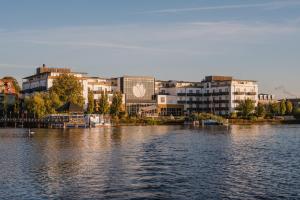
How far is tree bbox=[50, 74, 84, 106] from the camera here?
176000mm

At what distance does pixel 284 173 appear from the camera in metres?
46.2

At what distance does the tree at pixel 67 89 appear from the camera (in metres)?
176

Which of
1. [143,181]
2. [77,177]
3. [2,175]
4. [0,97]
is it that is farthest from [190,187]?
[0,97]

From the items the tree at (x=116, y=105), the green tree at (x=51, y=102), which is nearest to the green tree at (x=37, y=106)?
the green tree at (x=51, y=102)

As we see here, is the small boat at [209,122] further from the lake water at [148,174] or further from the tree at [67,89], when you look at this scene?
the lake water at [148,174]

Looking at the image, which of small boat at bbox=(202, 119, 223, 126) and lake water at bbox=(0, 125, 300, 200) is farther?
small boat at bbox=(202, 119, 223, 126)

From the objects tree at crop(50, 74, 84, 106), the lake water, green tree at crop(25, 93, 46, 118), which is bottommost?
the lake water

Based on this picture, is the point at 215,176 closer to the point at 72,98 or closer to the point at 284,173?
the point at 284,173

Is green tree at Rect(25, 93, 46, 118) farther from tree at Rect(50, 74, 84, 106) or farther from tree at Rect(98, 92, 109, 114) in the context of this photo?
tree at Rect(98, 92, 109, 114)

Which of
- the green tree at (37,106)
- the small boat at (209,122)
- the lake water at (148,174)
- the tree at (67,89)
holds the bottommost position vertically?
the lake water at (148,174)

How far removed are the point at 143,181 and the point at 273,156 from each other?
25.6 meters

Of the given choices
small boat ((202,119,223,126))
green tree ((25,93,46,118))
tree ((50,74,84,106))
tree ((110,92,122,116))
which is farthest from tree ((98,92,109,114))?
small boat ((202,119,223,126))

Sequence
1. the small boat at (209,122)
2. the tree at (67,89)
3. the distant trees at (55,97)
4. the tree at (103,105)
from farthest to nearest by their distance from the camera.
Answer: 1. the small boat at (209,122)
2. the tree at (103,105)
3. the tree at (67,89)
4. the distant trees at (55,97)

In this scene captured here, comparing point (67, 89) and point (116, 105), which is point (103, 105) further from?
point (67, 89)
